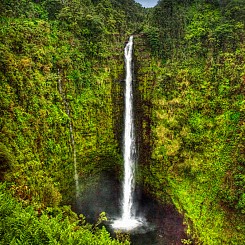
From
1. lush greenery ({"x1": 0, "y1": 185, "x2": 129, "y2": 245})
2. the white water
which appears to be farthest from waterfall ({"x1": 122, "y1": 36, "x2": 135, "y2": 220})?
lush greenery ({"x1": 0, "y1": 185, "x2": 129, "y2": 245})

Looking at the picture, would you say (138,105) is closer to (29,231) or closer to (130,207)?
(130,207)

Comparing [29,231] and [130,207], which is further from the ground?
[29,231]

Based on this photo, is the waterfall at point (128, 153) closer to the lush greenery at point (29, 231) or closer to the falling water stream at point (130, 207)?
the falling water stream at point (130, 207)

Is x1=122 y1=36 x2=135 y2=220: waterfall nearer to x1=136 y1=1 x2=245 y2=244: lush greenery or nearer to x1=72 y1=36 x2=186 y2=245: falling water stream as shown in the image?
x1=72 y1=36 x2=186 y2=245: falling water stream

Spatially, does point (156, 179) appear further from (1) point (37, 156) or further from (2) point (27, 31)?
(2) point (27, 31)

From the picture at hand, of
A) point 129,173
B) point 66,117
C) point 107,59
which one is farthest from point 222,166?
point 107,59

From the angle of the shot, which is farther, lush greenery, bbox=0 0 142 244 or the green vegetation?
the green vegetation

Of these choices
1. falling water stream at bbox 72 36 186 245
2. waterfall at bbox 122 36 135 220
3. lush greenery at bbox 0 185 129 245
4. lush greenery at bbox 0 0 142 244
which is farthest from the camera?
waterfall at bbox 122 36 135 220

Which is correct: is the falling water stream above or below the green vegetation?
below

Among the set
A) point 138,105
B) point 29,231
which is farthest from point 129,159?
point 29,231
